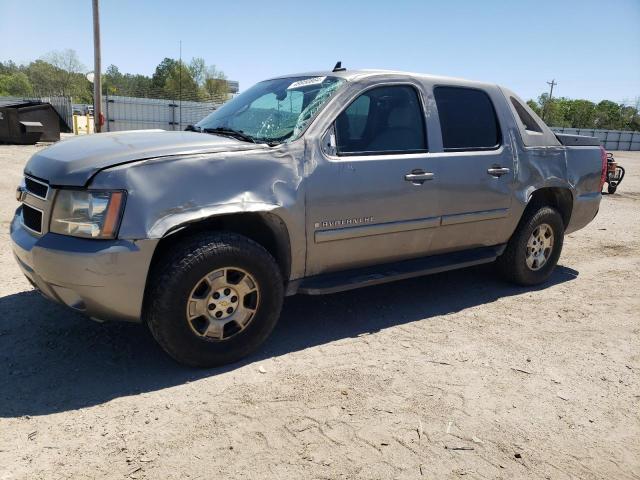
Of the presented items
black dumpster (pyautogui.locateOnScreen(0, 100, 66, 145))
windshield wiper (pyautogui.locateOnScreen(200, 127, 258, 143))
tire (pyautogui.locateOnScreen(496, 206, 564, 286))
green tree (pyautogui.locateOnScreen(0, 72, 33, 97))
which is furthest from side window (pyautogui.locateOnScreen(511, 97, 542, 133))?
green tree (pyautogui.locateOnScreen(0, 72, 33, 97))

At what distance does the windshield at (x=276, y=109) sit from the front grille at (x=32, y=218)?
1.36 meters

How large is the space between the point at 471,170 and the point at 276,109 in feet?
5.41

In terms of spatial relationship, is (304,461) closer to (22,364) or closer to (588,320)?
(22,364)

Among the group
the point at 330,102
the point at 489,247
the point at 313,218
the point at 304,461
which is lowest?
the point at 304,461

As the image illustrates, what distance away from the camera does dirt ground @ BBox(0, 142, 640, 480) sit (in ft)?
7.82

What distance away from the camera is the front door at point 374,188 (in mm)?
3428

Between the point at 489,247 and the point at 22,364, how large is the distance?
3.77 meters

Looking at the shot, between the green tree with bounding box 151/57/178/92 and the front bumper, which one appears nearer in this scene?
the front bumper

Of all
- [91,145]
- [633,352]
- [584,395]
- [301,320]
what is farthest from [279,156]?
[633,352]

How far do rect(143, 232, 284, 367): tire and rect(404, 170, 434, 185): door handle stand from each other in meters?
1.23

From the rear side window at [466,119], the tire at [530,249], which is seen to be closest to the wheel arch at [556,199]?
the tire at [530,249]

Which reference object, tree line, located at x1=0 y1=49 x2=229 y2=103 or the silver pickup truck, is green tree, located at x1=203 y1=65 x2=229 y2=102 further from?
the silver pickup truck

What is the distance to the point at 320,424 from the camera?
2.67 meters

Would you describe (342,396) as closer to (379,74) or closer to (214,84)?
(379,74)
